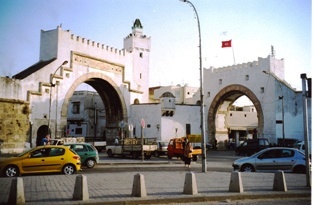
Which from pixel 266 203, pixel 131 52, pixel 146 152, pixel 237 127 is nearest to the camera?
pixel 266 203

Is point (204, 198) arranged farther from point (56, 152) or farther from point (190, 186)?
point (56, 152)

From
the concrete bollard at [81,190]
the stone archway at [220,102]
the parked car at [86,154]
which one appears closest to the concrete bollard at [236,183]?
the concrete bollard at [81,190]

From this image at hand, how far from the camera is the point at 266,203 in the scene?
7.18 m

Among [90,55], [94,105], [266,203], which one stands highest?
[90,55]

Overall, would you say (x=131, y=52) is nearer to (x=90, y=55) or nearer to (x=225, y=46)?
(x=90, y=55)

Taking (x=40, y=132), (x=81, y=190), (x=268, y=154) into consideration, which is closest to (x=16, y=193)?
(x=81, y=190)

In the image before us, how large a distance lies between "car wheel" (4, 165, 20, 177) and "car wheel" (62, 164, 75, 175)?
166cm

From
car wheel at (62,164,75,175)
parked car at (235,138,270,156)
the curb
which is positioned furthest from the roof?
the curb

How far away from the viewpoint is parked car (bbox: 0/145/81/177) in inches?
432

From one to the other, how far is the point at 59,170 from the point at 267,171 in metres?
8.65

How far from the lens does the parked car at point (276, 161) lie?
42.0ft

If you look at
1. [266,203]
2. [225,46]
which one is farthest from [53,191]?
[225,46]

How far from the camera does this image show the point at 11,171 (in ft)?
36.0

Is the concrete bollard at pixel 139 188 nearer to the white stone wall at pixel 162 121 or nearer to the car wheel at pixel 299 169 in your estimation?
the car wheel at pixel 299 169
